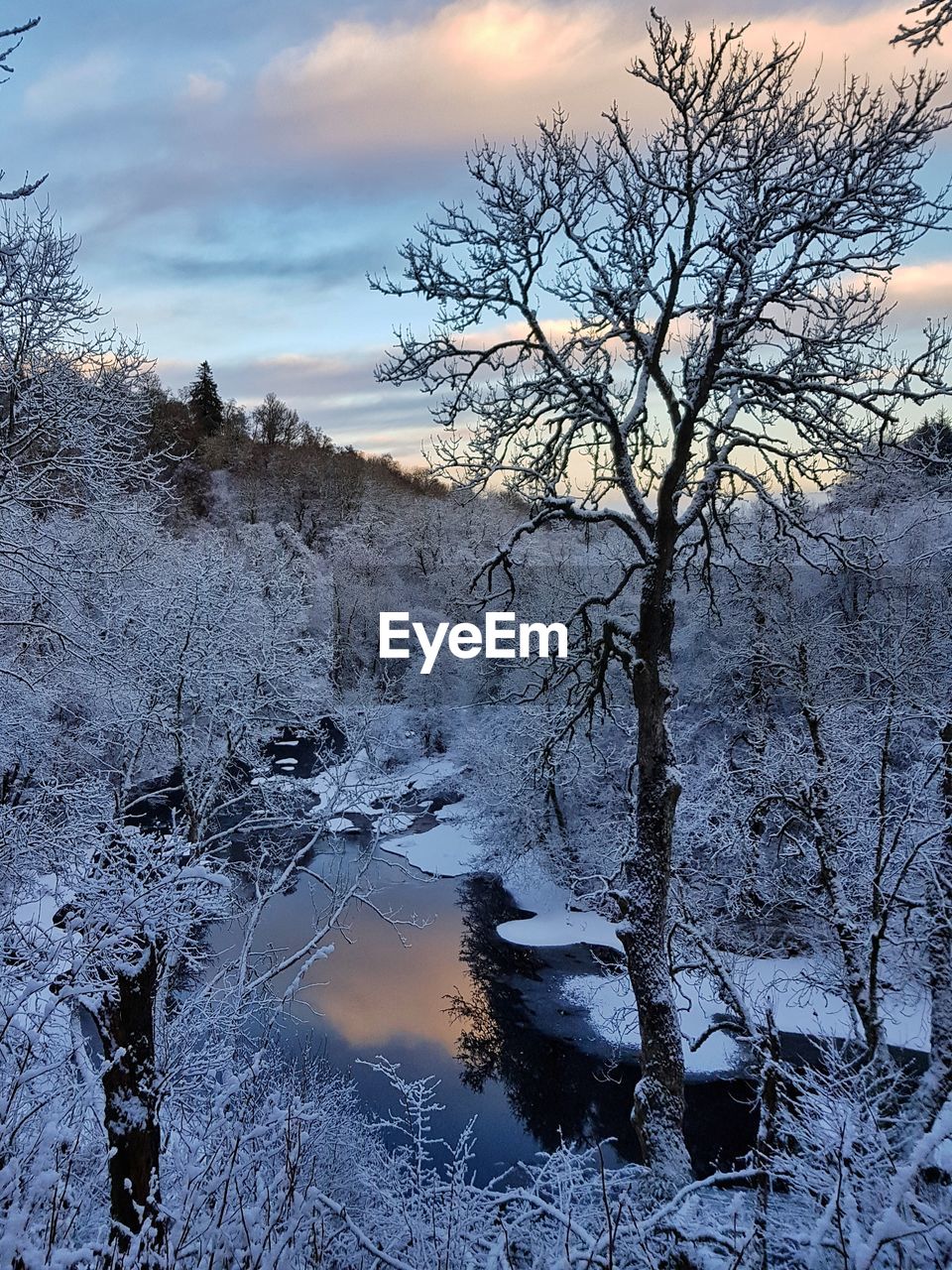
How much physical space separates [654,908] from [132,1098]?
3672 mm

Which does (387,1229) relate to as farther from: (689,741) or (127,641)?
(689,741)

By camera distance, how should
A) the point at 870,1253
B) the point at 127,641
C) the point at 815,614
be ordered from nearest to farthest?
the point at 870,1253 < the point at 127,641 < the point at 815,614

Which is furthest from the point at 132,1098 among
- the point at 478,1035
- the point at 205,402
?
the point at 205,402

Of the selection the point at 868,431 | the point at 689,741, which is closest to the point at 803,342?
the point at 868,431

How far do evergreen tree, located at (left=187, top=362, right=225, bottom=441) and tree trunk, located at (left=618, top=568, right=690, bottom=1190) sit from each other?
6947 cm

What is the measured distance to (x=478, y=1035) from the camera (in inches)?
595

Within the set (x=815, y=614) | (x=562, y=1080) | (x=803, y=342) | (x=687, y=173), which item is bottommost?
(x=562, y=1080)

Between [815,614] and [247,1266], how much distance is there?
86.0 ft

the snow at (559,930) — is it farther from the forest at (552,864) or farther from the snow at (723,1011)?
the snow at (723,1011)

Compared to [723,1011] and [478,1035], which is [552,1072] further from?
[723,1011]

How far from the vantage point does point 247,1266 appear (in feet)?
9.61

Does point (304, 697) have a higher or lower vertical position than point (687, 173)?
lower

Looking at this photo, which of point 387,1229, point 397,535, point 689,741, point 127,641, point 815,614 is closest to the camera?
point 387,1229

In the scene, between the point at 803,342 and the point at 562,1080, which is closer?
the point at 803,342
